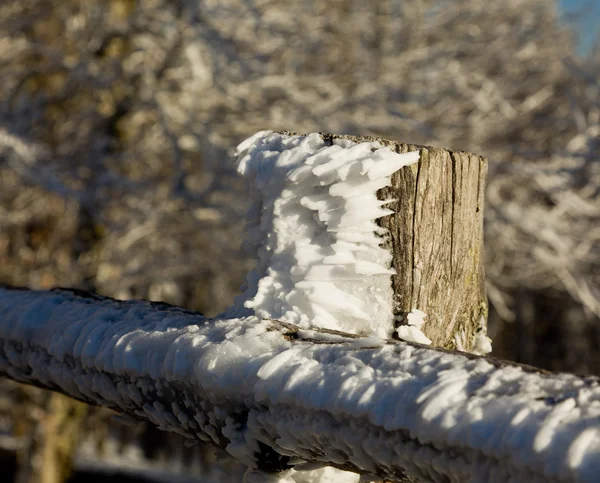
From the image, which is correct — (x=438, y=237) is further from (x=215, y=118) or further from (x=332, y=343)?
(x=215, y=118)

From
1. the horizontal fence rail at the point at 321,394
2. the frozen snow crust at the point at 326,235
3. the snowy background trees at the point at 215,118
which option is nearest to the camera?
the horizontal fence rail at the point at 321,394

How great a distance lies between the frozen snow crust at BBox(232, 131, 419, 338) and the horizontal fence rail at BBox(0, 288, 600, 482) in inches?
5.3

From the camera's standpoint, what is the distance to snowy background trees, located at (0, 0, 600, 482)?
4977 millimetres

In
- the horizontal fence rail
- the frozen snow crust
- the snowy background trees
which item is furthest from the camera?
the snowy background trees

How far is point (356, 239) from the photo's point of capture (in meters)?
1.41

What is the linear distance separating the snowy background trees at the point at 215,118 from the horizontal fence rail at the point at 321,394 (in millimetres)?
3058

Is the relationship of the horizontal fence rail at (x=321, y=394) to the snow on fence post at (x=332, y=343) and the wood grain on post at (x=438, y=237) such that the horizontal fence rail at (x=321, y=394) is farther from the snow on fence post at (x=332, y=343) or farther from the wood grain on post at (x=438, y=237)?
the wood grain on post at (x=438, y=237)

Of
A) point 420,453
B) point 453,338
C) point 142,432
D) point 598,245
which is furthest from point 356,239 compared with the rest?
point 142,432

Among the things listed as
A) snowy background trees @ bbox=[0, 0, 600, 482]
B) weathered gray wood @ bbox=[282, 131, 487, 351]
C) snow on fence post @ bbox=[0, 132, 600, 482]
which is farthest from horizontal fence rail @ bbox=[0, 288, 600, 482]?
snowy background trees @ bbox=[0, 0, 600, 482]

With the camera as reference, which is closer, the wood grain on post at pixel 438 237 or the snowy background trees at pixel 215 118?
the wood grain on post at pixel 438 237

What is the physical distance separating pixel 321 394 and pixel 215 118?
4.77 metres

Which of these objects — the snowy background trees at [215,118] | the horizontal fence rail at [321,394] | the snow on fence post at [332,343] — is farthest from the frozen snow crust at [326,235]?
the snowy background trees at [215,118]

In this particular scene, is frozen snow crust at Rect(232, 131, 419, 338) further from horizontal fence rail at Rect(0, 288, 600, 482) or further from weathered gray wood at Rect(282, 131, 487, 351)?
horizontal fence rail at Rect(0, 288, 600, 482)

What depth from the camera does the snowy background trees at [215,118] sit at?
498cm
